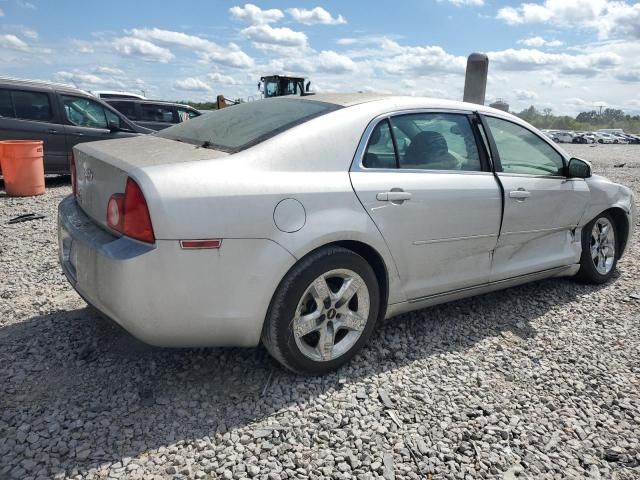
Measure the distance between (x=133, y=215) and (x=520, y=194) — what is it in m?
2.56

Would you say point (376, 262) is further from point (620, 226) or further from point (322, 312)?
point (620, 226)

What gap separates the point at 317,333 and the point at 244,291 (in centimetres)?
57

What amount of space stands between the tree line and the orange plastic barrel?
7934cm

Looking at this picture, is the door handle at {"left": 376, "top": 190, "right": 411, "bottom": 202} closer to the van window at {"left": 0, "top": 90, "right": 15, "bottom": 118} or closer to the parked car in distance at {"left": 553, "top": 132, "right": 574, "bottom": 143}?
the van window at {"left": 0, "top": 90, "right": 15, "bottom": 118}

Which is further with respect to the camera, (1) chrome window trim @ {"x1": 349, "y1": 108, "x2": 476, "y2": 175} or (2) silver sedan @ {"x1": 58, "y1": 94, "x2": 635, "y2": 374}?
(1) chrome window trim @ {"x1": 349, "y1": 108, "x2": 476, "y2": 175}

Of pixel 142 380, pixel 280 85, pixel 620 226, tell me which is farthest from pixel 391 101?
pixel 280 85

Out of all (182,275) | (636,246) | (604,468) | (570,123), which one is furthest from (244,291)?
(570,123)

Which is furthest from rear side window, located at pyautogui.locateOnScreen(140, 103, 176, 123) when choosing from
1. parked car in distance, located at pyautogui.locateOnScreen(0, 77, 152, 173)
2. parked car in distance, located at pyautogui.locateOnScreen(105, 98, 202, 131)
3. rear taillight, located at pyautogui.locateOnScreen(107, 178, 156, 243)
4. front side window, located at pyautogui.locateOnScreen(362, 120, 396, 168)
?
rear taillight, located at pyautogui.locateOnScreen(107, 178, 156, 243)

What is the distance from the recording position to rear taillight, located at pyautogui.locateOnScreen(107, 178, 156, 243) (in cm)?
226

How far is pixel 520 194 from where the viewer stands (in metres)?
3.57

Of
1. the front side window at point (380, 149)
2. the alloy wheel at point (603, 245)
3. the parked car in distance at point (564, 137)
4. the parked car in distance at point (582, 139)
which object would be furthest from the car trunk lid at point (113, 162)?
the parked car in distance at point (582, 139)

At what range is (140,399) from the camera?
260 centimetres

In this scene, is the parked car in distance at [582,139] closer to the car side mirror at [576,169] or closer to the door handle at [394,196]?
the car side mirror at [576,169]

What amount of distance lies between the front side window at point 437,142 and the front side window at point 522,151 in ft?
0.86
